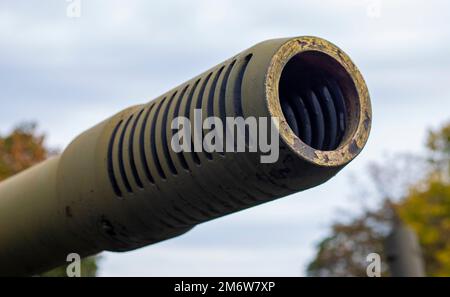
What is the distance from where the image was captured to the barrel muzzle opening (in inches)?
107

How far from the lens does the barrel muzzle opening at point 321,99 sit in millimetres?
2707

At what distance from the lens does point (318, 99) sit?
9.80 feet

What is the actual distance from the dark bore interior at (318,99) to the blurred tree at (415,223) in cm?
3011

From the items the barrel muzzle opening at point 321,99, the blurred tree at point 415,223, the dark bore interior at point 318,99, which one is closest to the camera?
the barrel muzzle opening at point 321,99

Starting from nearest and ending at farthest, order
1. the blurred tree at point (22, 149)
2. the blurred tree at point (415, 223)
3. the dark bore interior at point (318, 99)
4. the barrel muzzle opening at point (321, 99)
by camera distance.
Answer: the barrel muzzle opening at point (321, 99) → the dark bore interior at point (318, 99) → the blurred tree at point (22, 149) → the blurred tree at point (415, 223)

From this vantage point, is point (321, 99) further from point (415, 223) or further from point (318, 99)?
point (415, 223)

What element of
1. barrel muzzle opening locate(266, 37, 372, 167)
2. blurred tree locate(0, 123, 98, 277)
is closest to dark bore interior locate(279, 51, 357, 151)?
barrel muzzle opening locate(266, 37, 372, 167)

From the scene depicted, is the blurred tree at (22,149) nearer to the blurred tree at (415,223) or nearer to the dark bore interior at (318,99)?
the blurred tree at (415,223)

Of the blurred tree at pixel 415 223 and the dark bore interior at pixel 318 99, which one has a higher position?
the blurred tree at pixel 415 223

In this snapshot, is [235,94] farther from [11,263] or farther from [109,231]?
[11,263]

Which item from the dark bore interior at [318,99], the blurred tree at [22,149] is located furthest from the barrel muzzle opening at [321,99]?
the blurred tree at [22,149]

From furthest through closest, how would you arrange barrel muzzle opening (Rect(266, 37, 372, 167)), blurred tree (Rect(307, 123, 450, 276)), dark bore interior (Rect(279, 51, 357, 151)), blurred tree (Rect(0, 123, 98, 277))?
blurred tree (Rect(307, 123, 450, 276)), blurred tree (Rect(0, 123, 98, 277)), dark bore interior (Rect(279, 51, 357, 151)), barrel muzzle opening (Rect(266, 37, 372, 167))

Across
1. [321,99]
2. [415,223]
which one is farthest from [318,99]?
[415,223]

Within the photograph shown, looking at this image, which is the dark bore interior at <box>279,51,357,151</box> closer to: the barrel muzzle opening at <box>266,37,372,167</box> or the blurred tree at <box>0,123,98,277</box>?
the barrel muzzle opening at <box>266,37,372,167</box>
